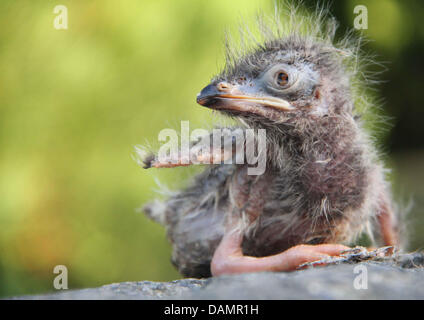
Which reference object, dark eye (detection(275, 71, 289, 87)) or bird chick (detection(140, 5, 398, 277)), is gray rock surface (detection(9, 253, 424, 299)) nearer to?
bird chick (detection(140, 5, 398, 277))

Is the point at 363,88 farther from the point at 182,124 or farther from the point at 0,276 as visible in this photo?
the point at 0,276

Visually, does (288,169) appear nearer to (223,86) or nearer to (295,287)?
(223,86)

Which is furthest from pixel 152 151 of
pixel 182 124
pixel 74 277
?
pixel 74 277

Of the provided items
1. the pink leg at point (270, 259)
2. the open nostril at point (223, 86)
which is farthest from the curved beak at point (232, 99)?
the pink leg at point (270, 259)

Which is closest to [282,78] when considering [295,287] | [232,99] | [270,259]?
[232,99]

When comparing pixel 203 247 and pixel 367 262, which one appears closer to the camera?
pixel 367 262

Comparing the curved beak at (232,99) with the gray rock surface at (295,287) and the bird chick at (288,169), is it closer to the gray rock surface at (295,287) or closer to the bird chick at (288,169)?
the bird chick at (288,169)

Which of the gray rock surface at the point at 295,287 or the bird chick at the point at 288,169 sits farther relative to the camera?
the bird chick at the point at 288,169
